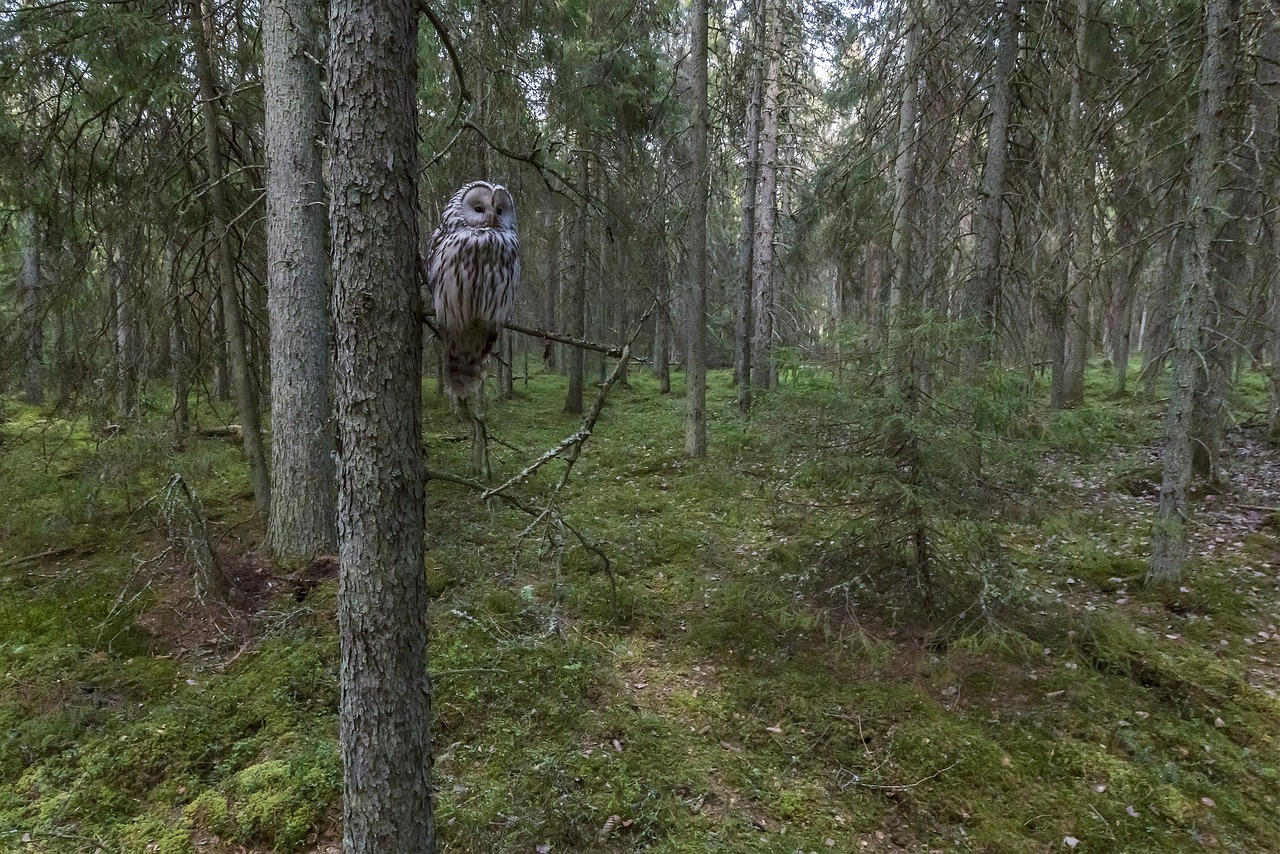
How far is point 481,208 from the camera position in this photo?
246 cm

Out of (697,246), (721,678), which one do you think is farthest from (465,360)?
(697,246)

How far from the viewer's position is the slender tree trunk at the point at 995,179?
5.67 m

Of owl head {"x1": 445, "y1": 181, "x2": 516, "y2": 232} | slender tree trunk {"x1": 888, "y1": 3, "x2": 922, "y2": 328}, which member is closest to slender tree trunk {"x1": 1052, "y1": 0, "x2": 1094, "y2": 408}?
slender tree trunk {"x1": 888, "y1": 3, "x2": 922, "y2": 328}

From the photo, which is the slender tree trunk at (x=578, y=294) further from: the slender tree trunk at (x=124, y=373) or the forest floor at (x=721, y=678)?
the forest floor at (x=721, y=678)

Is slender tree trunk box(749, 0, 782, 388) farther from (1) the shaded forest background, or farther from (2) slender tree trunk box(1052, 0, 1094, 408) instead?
(2) slender tree trunk box(1052, 0, 1094, 408)

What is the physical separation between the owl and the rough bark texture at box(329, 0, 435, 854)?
235mm

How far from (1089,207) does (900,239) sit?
8.93 ft

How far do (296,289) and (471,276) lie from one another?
138 inches

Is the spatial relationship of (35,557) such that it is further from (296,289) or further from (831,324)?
(831,324)

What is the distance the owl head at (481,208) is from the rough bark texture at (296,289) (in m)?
3.05

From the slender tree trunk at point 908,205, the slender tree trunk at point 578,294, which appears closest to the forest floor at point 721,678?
the slender tree trunk at point 908,205

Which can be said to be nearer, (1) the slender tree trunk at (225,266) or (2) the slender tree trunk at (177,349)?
(1) the slender tree trunk at (225,266)

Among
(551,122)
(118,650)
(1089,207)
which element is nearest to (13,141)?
(118,650)

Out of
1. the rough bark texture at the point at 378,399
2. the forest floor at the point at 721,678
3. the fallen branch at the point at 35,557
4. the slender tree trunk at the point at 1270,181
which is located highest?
the slender tree trunk at the point at 1270,181
